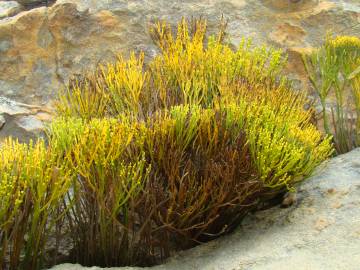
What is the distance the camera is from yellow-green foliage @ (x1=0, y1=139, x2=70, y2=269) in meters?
2.90

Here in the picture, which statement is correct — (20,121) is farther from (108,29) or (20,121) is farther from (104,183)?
(104,183)

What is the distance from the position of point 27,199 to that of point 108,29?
124 inches

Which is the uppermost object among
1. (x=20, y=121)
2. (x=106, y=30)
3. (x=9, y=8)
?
(x=106, y=30)

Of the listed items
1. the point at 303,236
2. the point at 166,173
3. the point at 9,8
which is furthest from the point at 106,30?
the point at 303,236

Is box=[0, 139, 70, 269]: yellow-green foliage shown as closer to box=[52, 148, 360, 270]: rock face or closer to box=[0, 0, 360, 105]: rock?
box=[52, 148, 360, 270]: rock face

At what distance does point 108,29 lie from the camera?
18.8ft

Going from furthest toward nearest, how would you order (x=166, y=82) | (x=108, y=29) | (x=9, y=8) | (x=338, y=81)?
(x=9, y=8) → (x=108, y=29) → (x=338, y=81) → (x=166, y=82)

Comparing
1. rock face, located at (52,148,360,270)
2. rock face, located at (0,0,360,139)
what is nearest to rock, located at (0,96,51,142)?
rock face, located at (0,0,360,139)

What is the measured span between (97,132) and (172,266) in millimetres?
964

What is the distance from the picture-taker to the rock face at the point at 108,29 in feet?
18.6

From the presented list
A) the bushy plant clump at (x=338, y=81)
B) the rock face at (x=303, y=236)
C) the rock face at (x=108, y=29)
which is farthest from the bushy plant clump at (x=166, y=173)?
the rock face at (x=108, y=29)

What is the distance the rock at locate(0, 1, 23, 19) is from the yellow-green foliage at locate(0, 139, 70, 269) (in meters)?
4.45

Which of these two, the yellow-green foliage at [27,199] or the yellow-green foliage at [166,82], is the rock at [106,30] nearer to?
the yellow-green foliage at [166,82]

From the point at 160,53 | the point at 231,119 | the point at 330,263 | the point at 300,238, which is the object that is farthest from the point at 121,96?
the point at 330,263
